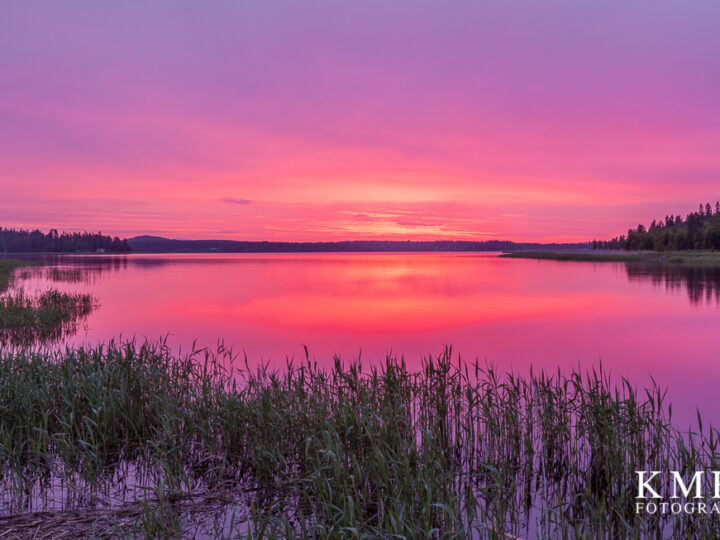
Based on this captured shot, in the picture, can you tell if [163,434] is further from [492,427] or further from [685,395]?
[685,395]

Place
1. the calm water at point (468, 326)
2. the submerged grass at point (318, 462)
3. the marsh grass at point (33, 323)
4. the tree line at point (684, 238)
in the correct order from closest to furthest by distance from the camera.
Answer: the submerged grass at point (318, 462) < the calm water at point (468, 326) < the marsh grass at point (33, 323) < the tree line at point (684, 238)

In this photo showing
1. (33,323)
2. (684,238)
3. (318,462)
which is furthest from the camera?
(684,238)

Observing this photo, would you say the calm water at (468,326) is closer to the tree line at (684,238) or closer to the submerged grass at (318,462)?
the submerged grass at (318,462)

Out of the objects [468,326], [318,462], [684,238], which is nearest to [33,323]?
[318,462]

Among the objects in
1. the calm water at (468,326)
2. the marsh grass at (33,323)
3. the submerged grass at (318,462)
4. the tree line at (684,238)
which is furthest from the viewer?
the tree line at (684,238)

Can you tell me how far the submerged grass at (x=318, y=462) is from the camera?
5.33m

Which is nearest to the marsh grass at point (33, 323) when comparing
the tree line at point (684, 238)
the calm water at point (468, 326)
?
the calm water at point (468, 326)

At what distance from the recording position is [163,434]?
758 cm

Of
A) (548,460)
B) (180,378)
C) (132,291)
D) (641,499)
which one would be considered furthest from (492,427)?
(132,291)

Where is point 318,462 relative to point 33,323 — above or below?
above

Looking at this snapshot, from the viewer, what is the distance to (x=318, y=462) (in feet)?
19.2

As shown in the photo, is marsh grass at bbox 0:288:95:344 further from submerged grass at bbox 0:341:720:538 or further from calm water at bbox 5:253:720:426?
submerged grass at bbox 0:341:720:538

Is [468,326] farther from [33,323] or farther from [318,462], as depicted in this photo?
[33,323]

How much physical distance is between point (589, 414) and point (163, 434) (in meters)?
7.09
